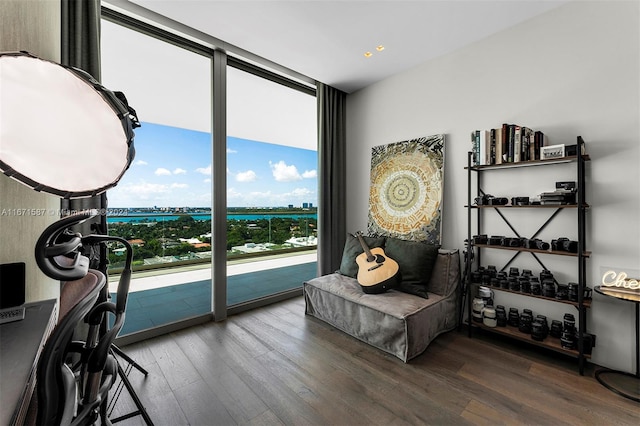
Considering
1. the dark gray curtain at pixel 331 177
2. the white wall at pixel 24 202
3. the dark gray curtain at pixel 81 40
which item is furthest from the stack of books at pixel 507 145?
the white wall at pixel 24 202

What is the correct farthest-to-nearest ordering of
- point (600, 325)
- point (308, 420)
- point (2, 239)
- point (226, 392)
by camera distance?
1. point (600, 325)
2. point (226, 392)
3. point (308, 420)
4. point (2, 239)

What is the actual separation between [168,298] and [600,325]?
415 centimetres

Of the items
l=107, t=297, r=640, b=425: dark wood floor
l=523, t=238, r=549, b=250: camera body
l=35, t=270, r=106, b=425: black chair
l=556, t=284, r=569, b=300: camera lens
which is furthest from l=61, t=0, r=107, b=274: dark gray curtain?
l=556, t=284, r=569, b=300: camera lens

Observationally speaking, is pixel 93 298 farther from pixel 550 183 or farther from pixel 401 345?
pixel 550 183

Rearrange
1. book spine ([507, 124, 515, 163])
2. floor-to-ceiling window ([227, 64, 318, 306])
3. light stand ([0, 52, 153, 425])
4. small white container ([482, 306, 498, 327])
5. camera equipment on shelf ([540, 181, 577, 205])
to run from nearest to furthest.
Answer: light stand ([0, 52, 153, 425]) < camera equipment on shelf ([540, 181, 577, 205]) < book spine ([507, 124, 515, 163]) < small white container ([482, 306, 498, 327]) < floor-to-ceiling window ([227, 64, 318, 306])

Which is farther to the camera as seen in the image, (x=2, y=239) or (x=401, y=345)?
(x=401, y=345)

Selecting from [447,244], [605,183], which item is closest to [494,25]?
[605,183]

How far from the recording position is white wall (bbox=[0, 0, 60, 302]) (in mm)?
1165

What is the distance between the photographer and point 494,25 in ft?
7.57

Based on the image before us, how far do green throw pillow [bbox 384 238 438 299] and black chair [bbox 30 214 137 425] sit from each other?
2.24 m

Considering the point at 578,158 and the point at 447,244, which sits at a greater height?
the point at 578,158

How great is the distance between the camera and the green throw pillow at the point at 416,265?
245cm

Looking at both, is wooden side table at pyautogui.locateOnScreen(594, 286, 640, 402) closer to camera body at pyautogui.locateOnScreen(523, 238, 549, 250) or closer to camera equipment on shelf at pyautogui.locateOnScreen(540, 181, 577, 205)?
camera body at pyautogui.locateOnScreen(523, 238, 549, 250)

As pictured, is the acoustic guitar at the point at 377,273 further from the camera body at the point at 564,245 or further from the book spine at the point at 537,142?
the book spine at the point at 537,142
